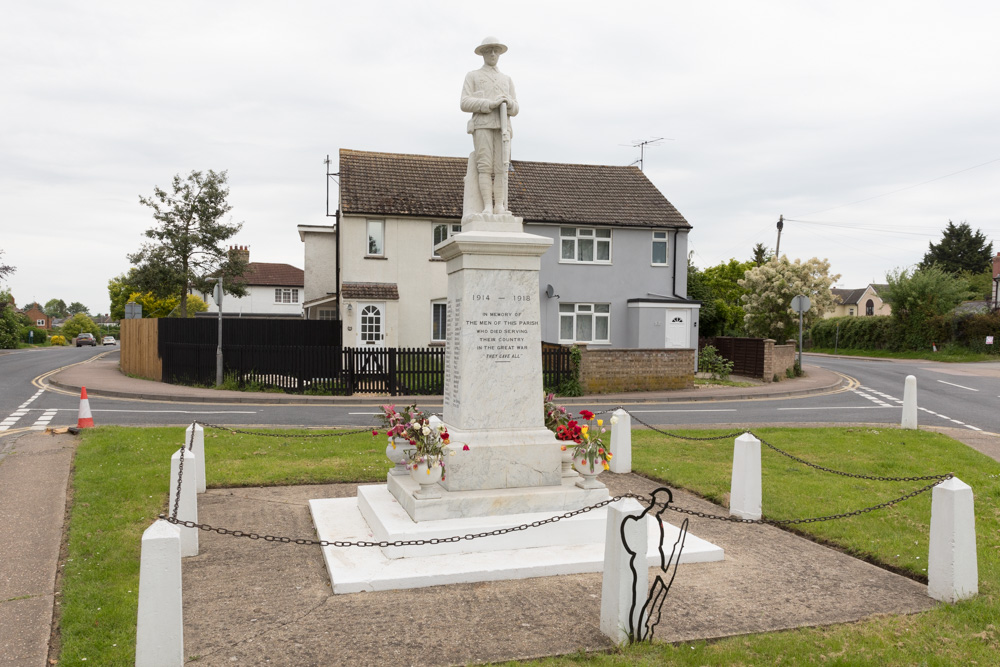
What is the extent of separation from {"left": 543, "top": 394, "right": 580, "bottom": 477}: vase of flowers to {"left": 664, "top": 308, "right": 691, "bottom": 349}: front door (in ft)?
68.8

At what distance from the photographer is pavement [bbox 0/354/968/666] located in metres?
4.65

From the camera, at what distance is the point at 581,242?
2900cm

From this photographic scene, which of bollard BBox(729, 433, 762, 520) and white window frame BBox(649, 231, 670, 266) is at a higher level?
white window frame BBox(649, 231, 670, 266)

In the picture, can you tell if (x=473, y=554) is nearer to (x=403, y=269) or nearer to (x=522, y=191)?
(x=403, y=269)

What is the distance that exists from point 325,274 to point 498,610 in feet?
97.2

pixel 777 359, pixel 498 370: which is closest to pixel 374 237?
pixel 777 359

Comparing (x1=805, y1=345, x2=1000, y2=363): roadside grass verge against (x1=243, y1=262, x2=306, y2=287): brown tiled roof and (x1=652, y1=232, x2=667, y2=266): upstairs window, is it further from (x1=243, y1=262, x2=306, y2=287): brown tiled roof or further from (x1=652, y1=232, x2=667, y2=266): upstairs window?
(x1=243, y1=262, x2=306, y2=287): brown tiled roof

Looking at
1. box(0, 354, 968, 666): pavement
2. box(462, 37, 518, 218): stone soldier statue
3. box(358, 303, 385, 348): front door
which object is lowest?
box(0, 354, 968, 666): pavement

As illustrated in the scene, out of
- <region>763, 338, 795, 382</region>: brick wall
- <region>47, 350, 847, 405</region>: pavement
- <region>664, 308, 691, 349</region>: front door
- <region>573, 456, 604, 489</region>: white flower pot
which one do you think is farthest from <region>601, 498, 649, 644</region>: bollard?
<region>664, 308, 691, 349</region>: front door

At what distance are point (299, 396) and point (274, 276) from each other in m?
47.5

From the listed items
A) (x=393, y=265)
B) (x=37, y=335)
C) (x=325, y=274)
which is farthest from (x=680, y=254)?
(x=37, y=335)

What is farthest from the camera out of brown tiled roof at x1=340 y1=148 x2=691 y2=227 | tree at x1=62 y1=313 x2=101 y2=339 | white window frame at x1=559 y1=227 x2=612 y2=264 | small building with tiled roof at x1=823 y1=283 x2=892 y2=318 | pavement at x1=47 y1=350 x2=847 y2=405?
tree at x1=62 y1=313 x2=101 y2=339

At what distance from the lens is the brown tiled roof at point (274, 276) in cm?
6322

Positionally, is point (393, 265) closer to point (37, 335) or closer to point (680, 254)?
point (680, 254)
